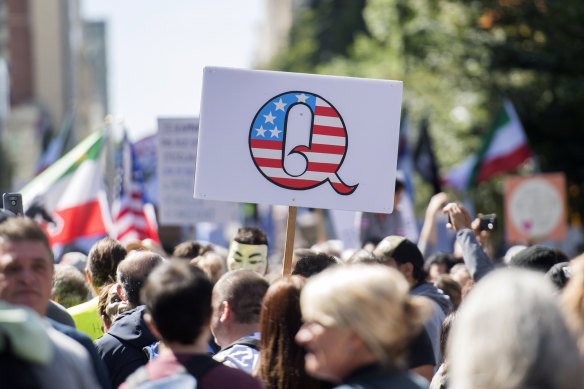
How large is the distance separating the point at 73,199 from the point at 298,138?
14.9 feet

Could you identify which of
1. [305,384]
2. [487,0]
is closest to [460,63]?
Answer: [487,0]

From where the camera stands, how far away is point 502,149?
48.5ft

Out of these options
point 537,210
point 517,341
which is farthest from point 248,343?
point 537,210

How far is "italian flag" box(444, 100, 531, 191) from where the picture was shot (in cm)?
1459

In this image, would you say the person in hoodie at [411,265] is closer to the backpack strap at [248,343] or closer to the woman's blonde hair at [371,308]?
the backpack strap at [248,343]

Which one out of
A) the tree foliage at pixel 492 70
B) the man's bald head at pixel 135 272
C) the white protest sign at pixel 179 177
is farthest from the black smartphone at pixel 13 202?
the tree foliage at pixel 492 70

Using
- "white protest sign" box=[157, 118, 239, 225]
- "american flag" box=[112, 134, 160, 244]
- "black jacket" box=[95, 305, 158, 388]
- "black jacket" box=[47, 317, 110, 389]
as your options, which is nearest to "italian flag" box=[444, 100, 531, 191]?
"white protest sign" box=[157, 118, 239, 225]

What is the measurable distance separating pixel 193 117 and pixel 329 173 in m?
5.45

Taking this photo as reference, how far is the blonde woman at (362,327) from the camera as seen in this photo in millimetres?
2918

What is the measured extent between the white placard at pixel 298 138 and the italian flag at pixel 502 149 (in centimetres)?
947

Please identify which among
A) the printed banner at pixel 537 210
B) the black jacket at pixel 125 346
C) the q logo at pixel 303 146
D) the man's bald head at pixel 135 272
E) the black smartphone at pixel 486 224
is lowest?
the printed banner at pixel 537 210

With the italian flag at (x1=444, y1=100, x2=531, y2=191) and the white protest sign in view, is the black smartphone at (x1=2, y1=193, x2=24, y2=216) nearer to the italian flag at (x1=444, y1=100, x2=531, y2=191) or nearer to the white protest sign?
the white protest sign

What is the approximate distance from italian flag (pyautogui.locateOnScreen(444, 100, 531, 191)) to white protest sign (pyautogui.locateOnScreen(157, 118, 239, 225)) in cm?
571

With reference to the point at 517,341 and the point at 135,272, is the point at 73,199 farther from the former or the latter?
the point at 517,341
